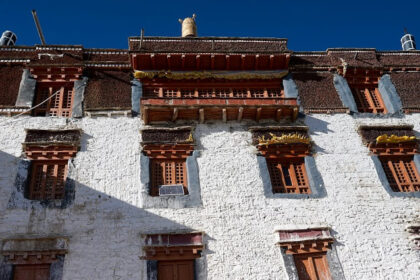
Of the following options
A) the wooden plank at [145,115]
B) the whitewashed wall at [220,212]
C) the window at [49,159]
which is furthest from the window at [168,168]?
the window at [49,159]

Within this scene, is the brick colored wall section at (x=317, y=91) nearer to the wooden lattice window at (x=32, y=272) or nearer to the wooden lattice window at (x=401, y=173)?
the wooden lattice window at (x=401, y=173)

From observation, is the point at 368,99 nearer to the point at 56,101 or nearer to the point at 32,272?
the point at 56,101

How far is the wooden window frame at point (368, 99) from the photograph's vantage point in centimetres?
1418

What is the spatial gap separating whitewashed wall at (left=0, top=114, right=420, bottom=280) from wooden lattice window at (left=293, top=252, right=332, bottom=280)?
466 millimetres

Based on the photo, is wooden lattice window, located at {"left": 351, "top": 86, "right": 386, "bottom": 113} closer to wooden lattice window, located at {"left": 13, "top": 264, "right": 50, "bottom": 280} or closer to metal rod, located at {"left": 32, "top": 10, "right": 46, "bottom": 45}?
wooden lattice window, located at {"left": 13, "top": 264, "right": 50, "bottom": 280}

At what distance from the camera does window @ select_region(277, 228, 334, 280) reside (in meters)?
10.2

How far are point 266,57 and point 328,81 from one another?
2.45 meters

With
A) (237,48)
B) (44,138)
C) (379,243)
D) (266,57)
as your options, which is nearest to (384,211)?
(379,243)

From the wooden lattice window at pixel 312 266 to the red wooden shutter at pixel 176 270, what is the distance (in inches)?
107

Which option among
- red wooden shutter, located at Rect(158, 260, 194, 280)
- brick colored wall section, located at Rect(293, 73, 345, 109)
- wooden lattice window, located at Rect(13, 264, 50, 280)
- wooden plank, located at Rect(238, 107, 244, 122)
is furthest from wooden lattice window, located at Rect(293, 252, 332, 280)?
wooden lattice window, located at Rect(13, 264, 50, 280)

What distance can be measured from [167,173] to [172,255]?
2509mm

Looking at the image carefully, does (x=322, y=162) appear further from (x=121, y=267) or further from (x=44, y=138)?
(x=44, y=138)

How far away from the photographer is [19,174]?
1103cm

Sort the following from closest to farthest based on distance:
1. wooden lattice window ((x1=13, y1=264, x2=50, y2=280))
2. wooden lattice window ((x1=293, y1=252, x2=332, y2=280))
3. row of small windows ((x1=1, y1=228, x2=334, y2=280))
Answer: wooden lattice window ((x1=13, y1=264, x2=50, y2=280)) → row of small windows ((x1=1, y1=228, x2=334, y2=280)) → wooden lattice window ((x1=293, y1=252, x2=332, y2=280))
